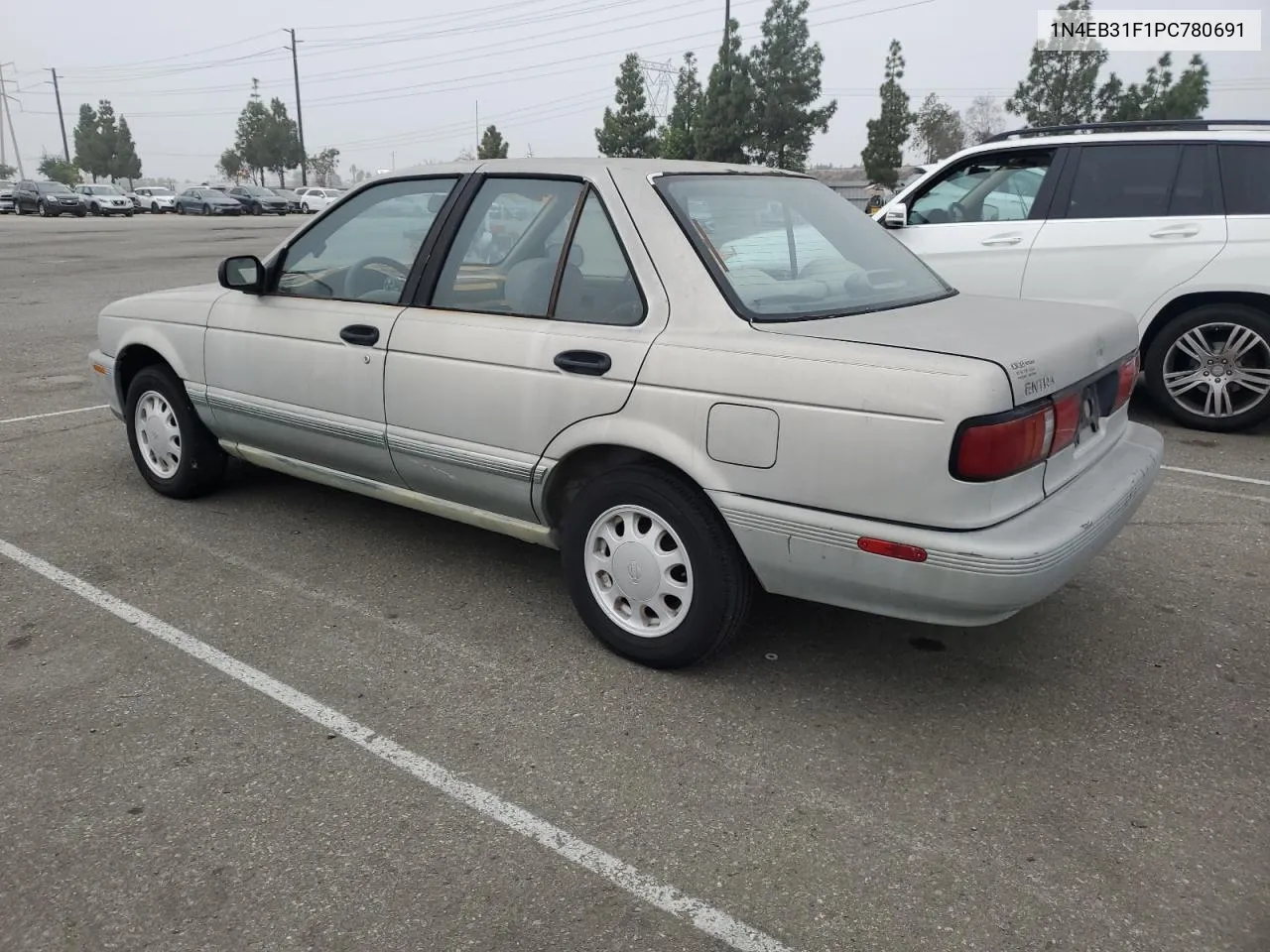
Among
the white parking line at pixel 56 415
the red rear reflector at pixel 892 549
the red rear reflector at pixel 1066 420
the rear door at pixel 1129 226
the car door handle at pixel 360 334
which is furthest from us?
the white parking line at pixel 56 415

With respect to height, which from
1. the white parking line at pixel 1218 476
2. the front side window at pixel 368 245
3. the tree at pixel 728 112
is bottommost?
the white parking line at pixel 1218 476

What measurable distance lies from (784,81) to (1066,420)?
49.9 meters

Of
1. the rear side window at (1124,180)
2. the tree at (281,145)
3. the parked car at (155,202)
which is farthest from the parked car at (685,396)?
the tree at (281,145)

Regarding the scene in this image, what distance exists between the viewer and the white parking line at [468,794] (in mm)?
2299

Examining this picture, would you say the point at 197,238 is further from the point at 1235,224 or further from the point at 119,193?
the point at 1235,224

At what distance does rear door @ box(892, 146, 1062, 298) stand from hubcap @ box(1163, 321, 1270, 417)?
1112mm

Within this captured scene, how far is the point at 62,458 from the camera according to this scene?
232 inches

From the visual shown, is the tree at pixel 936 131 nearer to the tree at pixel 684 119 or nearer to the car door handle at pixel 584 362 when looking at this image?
the tree at pixel 684 119

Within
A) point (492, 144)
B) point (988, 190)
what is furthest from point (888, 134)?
point (988, 190)

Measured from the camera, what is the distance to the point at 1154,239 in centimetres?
655

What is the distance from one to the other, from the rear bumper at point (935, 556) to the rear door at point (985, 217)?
4.18m

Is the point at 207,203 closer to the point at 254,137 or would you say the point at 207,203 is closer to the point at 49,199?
the point at 49,199

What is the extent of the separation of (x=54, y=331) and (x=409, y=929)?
10.5m

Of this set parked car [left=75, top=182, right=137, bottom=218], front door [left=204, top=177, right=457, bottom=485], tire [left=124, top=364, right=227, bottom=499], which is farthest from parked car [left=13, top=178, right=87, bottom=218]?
front door [left=204, top=177, right=457, bottom=485]
